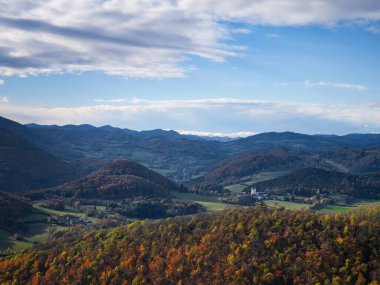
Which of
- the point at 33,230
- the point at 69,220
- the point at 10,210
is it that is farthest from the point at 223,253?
the point at 10,210

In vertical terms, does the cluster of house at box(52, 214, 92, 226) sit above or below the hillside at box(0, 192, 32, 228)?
below

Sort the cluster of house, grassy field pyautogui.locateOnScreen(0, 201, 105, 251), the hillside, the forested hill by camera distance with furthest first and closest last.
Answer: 1. the cluster of house
2. the hillside
3. grassy field pyautogui.locateOnScreen(0, 201, 105, 251)
4. the forested hill

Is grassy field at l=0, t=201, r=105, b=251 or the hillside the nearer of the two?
grassy field at l=0, t=201, r=105, b=251

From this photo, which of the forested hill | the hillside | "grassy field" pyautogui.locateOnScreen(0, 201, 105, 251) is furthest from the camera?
the hillside

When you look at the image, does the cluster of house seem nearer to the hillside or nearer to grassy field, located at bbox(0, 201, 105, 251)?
grassy field, located at bbox(0, 201, 105, 251)

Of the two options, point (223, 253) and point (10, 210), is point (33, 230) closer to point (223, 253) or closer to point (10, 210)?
point (10, 210)

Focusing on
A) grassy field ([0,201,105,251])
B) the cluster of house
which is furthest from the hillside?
the cluster of house
